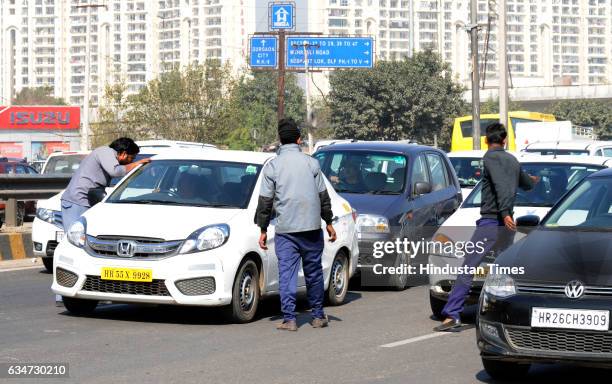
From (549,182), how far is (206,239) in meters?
4.77

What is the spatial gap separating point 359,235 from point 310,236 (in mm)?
3479

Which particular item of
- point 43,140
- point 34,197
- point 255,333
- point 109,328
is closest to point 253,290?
point 255,333

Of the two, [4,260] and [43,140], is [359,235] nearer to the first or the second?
[4,260]

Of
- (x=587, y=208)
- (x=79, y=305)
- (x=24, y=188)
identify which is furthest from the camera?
(x=24, y=188)

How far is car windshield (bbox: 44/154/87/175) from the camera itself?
85.7 feet

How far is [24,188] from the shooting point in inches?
829

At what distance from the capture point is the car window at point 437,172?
15656 millimetres

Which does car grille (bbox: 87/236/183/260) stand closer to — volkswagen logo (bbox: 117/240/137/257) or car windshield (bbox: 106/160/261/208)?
volkswagen logo (bbox: 117/240/137/257)

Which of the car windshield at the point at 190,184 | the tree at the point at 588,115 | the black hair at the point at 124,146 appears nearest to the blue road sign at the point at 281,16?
the tree at the point at 588,115

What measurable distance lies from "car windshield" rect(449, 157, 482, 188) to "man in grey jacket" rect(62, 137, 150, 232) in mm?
9129

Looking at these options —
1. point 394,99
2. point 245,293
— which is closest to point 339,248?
point 245,293

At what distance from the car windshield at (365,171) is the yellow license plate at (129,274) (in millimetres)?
4942

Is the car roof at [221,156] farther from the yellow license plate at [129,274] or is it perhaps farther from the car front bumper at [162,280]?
the yellow license plate at [129,274]

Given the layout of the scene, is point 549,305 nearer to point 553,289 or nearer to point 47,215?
point 553,289
